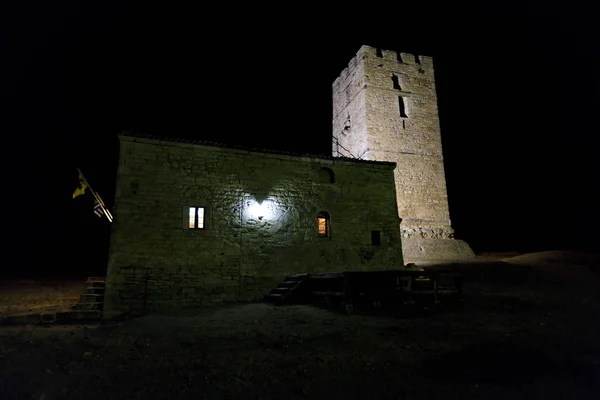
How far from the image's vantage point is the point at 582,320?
8219 millimetres

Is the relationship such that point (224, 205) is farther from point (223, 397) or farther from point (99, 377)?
point (223, 397)

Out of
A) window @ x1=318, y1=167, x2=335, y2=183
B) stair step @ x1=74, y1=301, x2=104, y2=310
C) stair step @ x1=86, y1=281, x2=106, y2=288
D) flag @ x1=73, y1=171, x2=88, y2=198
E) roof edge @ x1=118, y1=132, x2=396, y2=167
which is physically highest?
roof edge @ x1=118, y1=132, x2=396, y2=167

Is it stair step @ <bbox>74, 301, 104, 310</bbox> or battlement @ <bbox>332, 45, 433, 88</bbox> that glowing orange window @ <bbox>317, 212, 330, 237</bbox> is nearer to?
stair step @ <bbox>74, 301, 104, 310</bbox>

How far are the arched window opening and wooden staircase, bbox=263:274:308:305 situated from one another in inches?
142

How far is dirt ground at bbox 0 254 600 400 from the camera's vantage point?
4219 mm

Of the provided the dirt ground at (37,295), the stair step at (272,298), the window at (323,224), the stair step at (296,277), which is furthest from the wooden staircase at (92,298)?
the window at (323,224)

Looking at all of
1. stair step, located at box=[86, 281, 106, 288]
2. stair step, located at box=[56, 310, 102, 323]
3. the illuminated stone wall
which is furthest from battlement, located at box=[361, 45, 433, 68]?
stair step, located at box=[56, 310, 102, 323]

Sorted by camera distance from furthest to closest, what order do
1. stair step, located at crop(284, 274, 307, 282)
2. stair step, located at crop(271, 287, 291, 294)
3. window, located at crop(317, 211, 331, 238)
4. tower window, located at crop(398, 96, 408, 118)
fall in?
tower window, located at crop(398, 96, 408, 118) → window, located at crop(317, 211, 331, 238) → stair step, located at crop(284, 274, 307, 282) → stair step, located at crop(271, 287, 291, 294)

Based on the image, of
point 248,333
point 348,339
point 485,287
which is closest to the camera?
point 348,339

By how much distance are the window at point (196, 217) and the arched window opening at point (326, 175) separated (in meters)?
4.36

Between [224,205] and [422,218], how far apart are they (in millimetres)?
13623

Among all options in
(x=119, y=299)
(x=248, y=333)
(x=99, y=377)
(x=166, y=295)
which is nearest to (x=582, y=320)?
(x=248, y=333)

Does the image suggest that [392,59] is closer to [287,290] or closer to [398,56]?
[398,56]

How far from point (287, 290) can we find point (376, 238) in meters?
4.17
